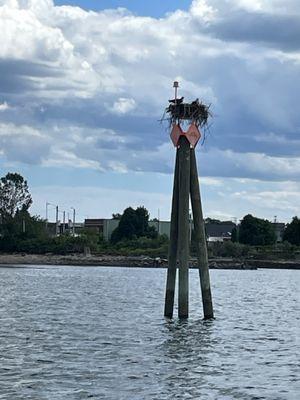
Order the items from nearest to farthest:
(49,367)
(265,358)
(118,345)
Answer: (49,367), (265,358), (118,345)

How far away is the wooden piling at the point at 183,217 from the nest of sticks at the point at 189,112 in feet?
3.10

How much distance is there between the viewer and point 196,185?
39.5 m

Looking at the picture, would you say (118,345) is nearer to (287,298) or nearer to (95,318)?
(95,318)

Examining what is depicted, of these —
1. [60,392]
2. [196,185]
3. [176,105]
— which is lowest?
[60,392]

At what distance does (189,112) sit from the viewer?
39.2 metres

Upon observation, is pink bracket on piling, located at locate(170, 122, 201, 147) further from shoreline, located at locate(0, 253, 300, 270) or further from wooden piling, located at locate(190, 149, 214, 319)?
shoreline, located at locate(0, 253, 300, 270)

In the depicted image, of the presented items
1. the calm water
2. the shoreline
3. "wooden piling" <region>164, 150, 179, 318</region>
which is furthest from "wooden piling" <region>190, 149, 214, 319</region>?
the shoreline

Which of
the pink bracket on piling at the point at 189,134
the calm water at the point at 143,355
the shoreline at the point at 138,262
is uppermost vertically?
the pink bracket on piling at the point at 189,134

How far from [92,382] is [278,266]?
173213 millimetres

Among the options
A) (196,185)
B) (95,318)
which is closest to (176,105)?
(196,185)

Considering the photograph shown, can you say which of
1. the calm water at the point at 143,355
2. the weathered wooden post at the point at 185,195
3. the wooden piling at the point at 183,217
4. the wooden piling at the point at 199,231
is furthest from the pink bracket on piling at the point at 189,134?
the calm water at the point at 143,355

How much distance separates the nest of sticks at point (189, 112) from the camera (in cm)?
3916

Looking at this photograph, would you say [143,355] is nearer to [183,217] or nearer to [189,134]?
[183,217]

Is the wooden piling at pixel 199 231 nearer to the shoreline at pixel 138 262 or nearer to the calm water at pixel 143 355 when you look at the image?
the calm water at pixel 143 355
